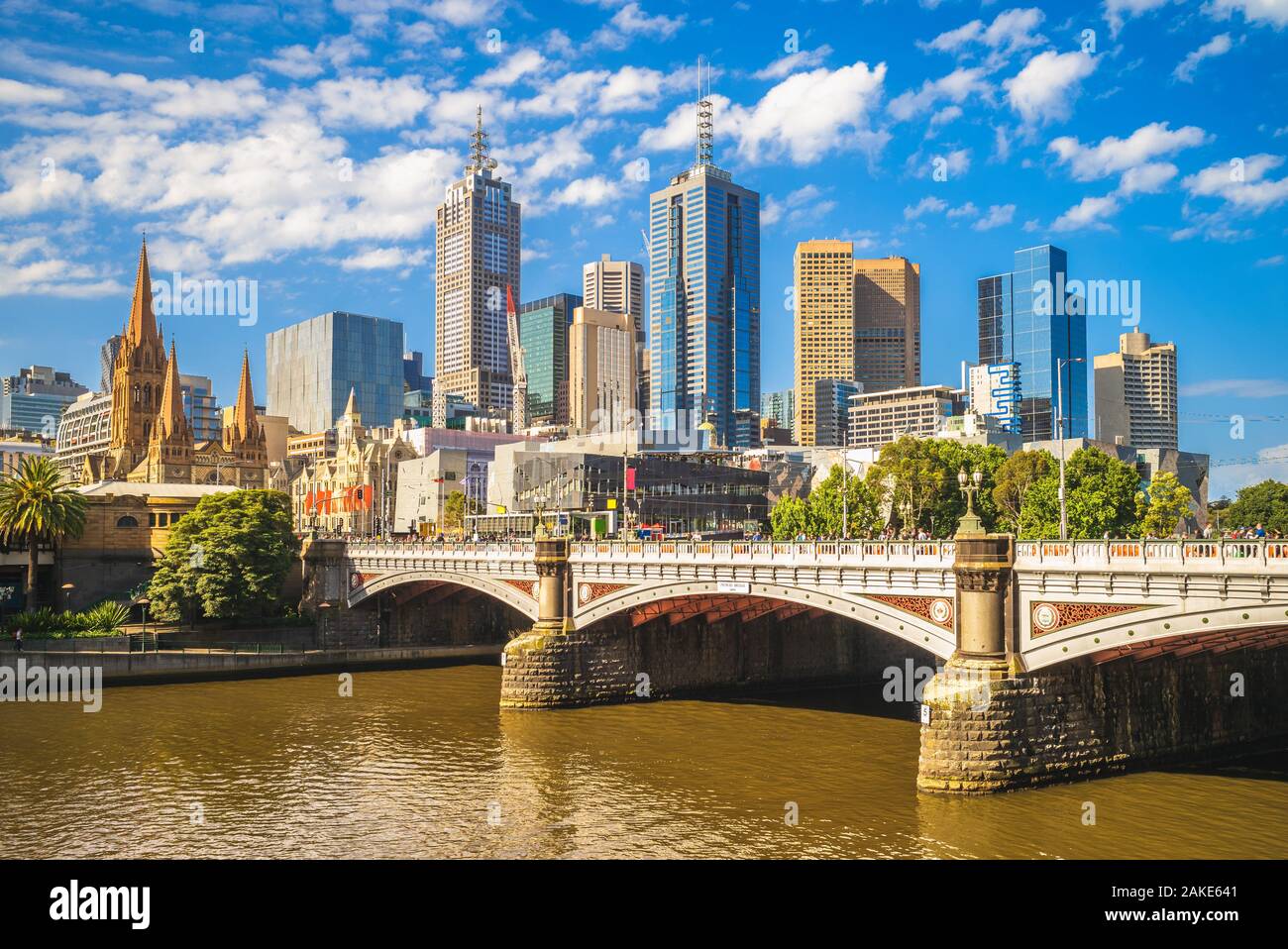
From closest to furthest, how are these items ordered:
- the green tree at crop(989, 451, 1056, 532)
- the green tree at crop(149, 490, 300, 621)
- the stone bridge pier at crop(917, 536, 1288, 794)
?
the stone bridge pier at crop(917, 536, 1288, 794), the green tree at crop(149, 490, 300, 621), the green tree at crop(989, 451, 1056, 532)

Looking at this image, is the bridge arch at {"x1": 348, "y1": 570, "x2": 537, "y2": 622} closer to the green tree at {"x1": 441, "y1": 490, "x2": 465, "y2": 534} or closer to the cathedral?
the green tree at {"x1": 441, "y1": 490, "x2": 465, "y2": 534}

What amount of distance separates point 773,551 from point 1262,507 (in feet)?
234

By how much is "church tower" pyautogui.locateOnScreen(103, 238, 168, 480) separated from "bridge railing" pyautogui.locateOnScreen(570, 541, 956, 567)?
143959 millimetres

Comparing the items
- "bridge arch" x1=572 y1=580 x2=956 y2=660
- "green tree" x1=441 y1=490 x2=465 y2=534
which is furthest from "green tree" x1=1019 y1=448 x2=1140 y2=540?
"green tree" x1=441 y1=490 x2=465 y2=534

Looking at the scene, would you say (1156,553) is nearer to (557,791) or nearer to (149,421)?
(557,791)

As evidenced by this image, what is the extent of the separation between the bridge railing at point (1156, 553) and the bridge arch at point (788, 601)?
3.75 m

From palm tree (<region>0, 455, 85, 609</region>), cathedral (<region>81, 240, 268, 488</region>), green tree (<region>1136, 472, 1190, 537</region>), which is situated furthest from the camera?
cathedral (<region>81, 240, 268, 488</region>)

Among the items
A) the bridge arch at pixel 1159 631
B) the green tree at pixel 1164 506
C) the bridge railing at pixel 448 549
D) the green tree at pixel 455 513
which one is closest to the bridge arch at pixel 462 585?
the bridge railing at pixel 448 549

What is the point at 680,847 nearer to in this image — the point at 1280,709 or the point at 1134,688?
the point at 1134,688

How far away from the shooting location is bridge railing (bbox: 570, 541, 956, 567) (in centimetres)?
3875

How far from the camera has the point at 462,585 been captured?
70.4m

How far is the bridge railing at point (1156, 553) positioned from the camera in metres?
29.0

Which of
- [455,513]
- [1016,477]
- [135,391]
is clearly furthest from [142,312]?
[1016,477]
